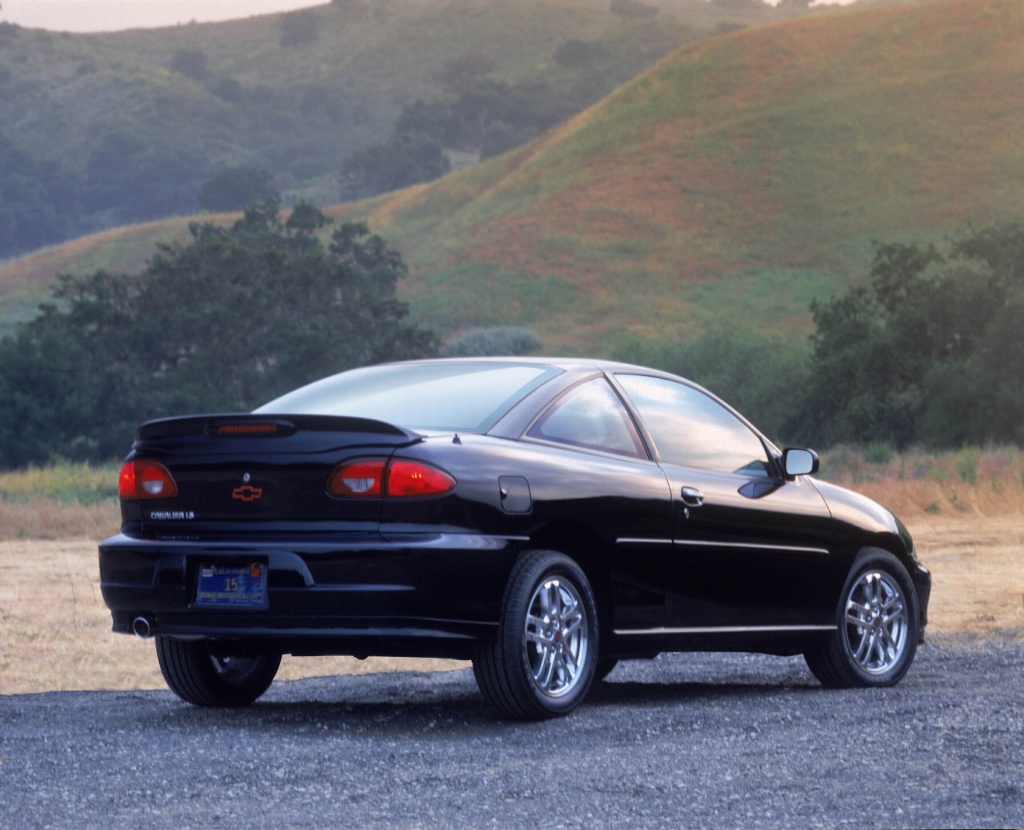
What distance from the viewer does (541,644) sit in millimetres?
7148

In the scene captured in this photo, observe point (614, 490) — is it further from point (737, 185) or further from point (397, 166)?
point (397, 166)

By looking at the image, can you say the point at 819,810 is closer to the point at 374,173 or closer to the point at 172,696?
the point at 172,696

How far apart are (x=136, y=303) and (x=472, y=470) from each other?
4565cm

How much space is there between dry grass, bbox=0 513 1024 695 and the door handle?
312cm

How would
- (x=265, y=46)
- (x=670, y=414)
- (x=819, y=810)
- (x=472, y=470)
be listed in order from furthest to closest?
(x=265, y=46), (x=670, y=414), (x=472, y=470), (x=819, y=810)

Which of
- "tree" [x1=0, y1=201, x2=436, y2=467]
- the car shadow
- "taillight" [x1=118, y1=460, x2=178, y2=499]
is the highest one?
"tree" [x1=0, y1=201, x2=436, y2=467]

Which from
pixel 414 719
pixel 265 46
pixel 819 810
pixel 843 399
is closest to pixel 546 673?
pixel 414 719

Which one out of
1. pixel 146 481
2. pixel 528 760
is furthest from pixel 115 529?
pixel 528 760

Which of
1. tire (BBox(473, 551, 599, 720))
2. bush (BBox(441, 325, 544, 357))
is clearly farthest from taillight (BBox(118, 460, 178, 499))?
bush (BBox(441, 325, 544, 357))

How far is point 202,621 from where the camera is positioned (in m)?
7.07

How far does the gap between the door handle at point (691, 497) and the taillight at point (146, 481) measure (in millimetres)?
2249

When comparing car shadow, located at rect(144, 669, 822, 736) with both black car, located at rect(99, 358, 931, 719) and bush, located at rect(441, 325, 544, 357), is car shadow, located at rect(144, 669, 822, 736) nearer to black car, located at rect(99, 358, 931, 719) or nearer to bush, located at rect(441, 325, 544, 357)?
black car, located at rect(99, 358, 931, 719)

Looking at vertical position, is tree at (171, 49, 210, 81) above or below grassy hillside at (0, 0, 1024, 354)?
above

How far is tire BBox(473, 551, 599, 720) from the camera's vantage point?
22.8ft
